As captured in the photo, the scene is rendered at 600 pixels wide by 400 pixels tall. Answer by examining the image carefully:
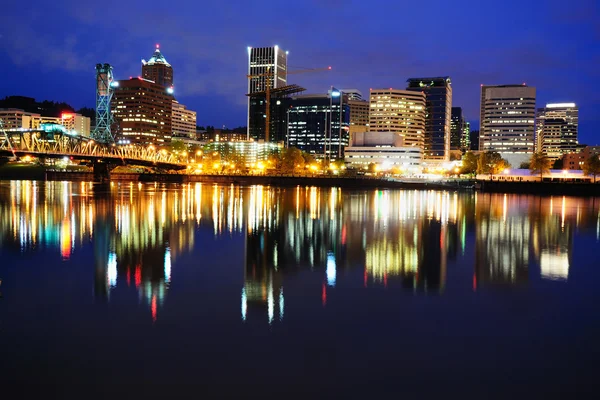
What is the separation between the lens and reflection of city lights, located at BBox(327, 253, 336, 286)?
14926 mm

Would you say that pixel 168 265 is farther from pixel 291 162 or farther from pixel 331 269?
pixel 291 162

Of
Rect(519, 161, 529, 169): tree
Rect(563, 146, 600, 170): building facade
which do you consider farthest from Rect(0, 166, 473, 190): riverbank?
Rect(563, 146, 600, 170): building facade

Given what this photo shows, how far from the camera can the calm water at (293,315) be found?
8.27m

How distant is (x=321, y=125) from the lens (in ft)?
641

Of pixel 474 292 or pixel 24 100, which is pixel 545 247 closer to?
pixel 474 292

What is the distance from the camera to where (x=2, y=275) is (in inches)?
583

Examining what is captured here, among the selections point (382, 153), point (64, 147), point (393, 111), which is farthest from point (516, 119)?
point (64, 147)

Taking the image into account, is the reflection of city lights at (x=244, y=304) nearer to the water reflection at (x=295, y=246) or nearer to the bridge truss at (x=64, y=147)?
the water reflection at (x=295, y=246)

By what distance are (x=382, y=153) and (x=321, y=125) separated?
41.4 m

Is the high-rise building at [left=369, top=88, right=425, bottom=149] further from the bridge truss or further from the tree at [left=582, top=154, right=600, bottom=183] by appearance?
the bridge truss

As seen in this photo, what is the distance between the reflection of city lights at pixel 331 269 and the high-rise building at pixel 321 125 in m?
172

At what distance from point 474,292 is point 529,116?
202 meters

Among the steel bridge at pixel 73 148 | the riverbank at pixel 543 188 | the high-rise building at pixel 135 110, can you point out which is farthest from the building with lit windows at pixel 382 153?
the steel bridge at pixel 73 148

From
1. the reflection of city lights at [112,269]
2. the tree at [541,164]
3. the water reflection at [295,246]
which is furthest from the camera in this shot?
the tree at [541,164]
